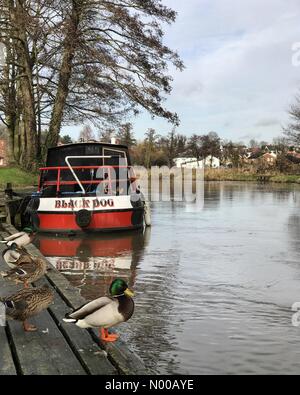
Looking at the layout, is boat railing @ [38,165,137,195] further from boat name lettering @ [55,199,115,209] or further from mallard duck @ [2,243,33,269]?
mallard duck @ [2,243,33,269]

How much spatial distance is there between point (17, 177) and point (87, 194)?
787 cm

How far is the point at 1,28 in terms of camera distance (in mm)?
21703

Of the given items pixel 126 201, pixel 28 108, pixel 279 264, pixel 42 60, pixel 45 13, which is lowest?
pixel 279 264

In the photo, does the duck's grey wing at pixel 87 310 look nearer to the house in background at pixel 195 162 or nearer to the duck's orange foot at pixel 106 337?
the duck's orange foot at pixel 106 337

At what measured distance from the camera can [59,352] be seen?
175 inches

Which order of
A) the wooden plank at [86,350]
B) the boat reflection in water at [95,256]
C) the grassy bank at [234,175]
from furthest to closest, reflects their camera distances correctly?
the grassy bank at [234,175] → the boat reflection in water at [95,256] → the wooden plank at [86,350]

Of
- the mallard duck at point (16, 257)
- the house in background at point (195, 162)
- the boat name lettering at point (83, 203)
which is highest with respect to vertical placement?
the house in background at point (195, 162)

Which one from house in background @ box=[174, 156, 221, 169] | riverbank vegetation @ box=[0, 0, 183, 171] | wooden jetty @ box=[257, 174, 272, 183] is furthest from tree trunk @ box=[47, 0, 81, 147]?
house in background @ box=[174, 156, 221, 169]

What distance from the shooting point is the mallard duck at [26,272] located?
6.10m

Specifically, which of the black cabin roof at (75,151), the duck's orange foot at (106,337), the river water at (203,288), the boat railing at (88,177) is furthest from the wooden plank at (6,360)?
the black cabin roof at (75,151)

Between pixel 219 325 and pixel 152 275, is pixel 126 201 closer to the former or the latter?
pixel 152 275

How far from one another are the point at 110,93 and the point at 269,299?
676 inches

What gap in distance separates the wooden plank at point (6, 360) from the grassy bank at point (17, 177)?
53.6 ft

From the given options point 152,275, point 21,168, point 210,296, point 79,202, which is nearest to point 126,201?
point 79,202
